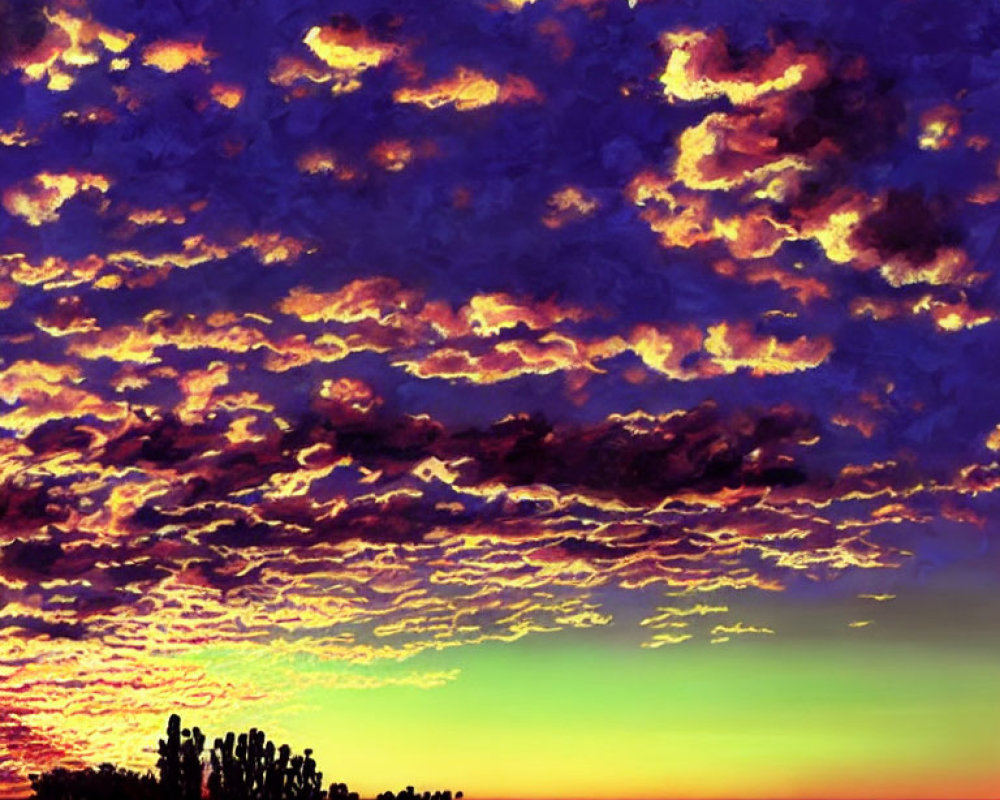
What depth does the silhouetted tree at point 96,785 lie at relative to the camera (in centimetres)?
3709

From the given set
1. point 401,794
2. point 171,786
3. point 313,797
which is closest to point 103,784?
point 171,786

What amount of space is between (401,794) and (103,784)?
829 cm

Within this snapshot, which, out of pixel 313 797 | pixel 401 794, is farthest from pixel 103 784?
pixel 401 794

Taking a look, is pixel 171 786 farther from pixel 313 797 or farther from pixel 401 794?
pixel 401 794

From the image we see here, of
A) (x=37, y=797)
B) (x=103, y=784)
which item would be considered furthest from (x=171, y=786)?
(x=37, y=797)

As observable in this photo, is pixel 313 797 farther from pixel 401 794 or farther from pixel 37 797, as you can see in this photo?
pixel 37 797

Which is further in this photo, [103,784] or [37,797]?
[37,797]

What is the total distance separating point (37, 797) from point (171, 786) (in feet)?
16.9

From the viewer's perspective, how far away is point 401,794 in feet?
132

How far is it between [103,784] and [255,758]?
419 centimetres

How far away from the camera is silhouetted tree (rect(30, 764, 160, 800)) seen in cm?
3709

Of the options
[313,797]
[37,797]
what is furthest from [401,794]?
[37,797]

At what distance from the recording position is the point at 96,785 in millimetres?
37812

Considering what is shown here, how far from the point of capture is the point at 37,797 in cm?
4038
